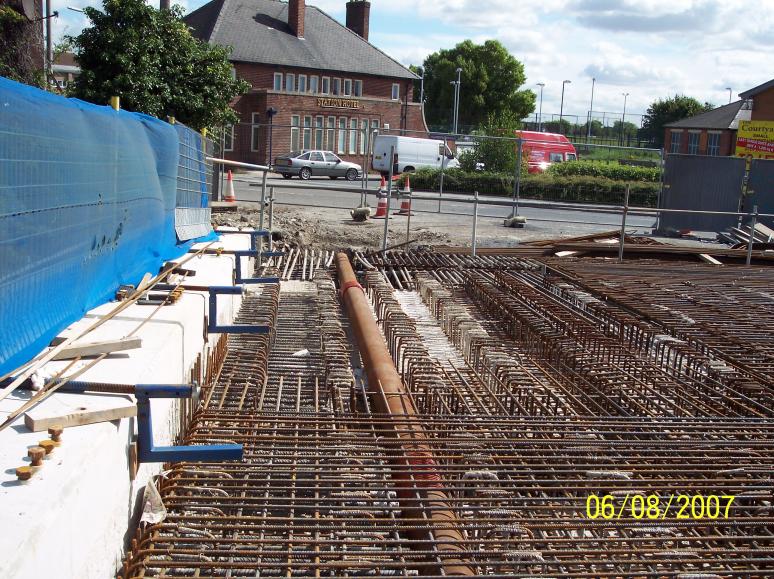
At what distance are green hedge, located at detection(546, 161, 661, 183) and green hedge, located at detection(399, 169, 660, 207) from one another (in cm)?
219

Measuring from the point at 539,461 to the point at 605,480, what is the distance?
0.55 m

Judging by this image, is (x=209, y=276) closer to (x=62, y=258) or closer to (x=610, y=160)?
(x=62, y=258)

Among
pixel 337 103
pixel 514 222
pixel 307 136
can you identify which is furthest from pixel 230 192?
pixel 337 103

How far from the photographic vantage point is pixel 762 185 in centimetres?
2000

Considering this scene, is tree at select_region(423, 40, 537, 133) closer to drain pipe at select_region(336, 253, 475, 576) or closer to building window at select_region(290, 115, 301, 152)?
building window at select_region(290, 115, 301, 152)

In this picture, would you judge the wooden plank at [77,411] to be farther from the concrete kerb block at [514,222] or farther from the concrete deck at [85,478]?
the concrete kerb block at [514,222]

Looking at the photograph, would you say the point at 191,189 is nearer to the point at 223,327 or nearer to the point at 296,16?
the point at 223,327

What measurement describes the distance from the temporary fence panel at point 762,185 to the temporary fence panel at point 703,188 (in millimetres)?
1184

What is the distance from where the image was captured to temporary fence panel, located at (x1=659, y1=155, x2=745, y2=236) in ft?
62.3

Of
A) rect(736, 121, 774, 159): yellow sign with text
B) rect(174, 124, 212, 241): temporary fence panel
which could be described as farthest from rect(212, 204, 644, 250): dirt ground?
rect(736, 121, 774, 159): yellow sign with text

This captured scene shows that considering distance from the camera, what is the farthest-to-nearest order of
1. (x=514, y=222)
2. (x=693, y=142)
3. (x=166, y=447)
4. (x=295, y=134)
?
1. (x=693, y=142)
2. (x=295, y=134)
3. (x=514, y=222)
4. (x=166, y=447)

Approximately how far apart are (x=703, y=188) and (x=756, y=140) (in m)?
11.0

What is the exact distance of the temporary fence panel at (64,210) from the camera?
3963mm

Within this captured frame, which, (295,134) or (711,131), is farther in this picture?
(711,131)
